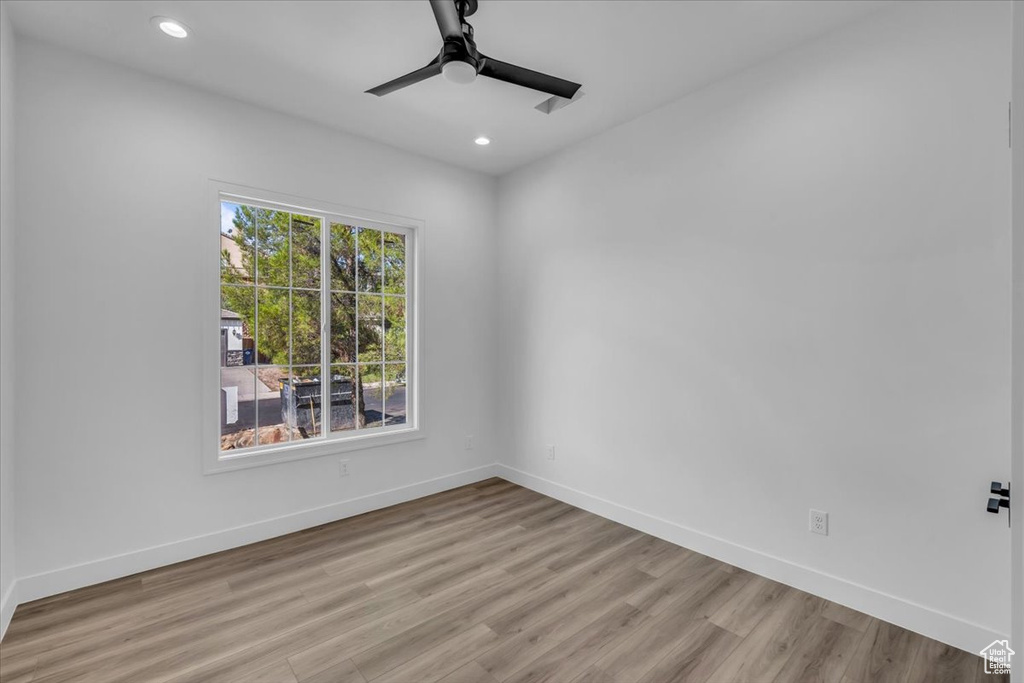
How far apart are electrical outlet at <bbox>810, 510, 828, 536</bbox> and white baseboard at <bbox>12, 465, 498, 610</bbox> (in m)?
2.70

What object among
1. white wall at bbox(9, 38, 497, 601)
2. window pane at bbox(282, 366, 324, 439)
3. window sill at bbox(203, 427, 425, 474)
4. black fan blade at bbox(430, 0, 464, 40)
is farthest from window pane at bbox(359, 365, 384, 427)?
black fan blade at bbox(430, 0, 464, 40)

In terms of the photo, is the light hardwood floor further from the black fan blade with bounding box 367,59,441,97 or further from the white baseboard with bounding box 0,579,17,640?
the black fan blade with bounding box 367,59,441,97

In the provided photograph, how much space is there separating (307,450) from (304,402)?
0.35 m

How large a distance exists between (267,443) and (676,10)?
352 centimetres

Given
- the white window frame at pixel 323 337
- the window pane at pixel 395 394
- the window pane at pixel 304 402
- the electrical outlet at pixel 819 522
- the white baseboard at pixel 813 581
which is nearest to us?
the white baseboard at pixel 813 581

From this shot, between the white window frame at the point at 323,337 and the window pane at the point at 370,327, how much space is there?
0.25 m

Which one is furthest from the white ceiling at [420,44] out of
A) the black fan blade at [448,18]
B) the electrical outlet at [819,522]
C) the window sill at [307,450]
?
the electrical outlet at [819,522]

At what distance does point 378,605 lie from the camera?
2291 mm

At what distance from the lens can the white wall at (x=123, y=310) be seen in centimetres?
234

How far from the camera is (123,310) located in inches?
101

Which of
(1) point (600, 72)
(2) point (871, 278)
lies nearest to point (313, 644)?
(2) point (871, 278)

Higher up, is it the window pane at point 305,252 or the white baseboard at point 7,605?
the window pane at point 305,252

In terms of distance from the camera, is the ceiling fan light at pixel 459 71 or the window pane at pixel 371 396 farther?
the window pane at pixel 371 396

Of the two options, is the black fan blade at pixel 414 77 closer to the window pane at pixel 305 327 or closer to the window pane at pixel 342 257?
the window pane at pixel 342 257
